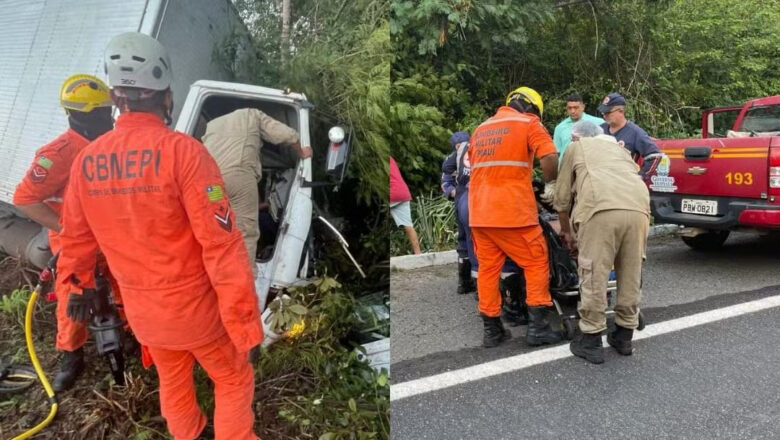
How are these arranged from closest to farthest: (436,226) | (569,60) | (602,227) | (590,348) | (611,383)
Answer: (611,383) < (602,227) < (590,348) < (569,60) < (436,226)

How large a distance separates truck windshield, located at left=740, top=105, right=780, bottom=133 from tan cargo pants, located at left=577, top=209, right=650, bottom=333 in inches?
150

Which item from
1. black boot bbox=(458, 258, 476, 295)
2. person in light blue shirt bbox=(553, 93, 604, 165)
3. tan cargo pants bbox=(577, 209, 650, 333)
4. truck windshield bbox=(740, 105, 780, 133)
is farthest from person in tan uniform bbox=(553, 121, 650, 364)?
truck windshield bbox=(740, 105, 780, 133)

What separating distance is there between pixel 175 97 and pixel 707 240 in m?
5.49

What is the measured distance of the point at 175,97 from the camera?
3.46ft

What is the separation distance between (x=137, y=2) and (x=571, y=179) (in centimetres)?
244

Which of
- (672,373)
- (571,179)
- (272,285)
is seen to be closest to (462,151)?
(571,179)

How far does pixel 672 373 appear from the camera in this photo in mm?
2752

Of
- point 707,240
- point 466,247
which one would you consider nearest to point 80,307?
point 466,247

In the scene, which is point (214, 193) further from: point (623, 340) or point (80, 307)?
point (623, 340)

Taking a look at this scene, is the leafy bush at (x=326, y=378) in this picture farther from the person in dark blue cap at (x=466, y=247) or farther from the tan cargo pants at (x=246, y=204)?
the person in dark blue cap at (x=466, y=247)

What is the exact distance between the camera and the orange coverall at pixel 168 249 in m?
1.10

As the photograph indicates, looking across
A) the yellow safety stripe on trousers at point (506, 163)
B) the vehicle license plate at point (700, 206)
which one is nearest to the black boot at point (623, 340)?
the yellow safety stripe on trousers at point (506, 163)

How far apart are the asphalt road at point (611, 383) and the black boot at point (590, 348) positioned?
4cm

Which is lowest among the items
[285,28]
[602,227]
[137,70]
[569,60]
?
[602,227]
